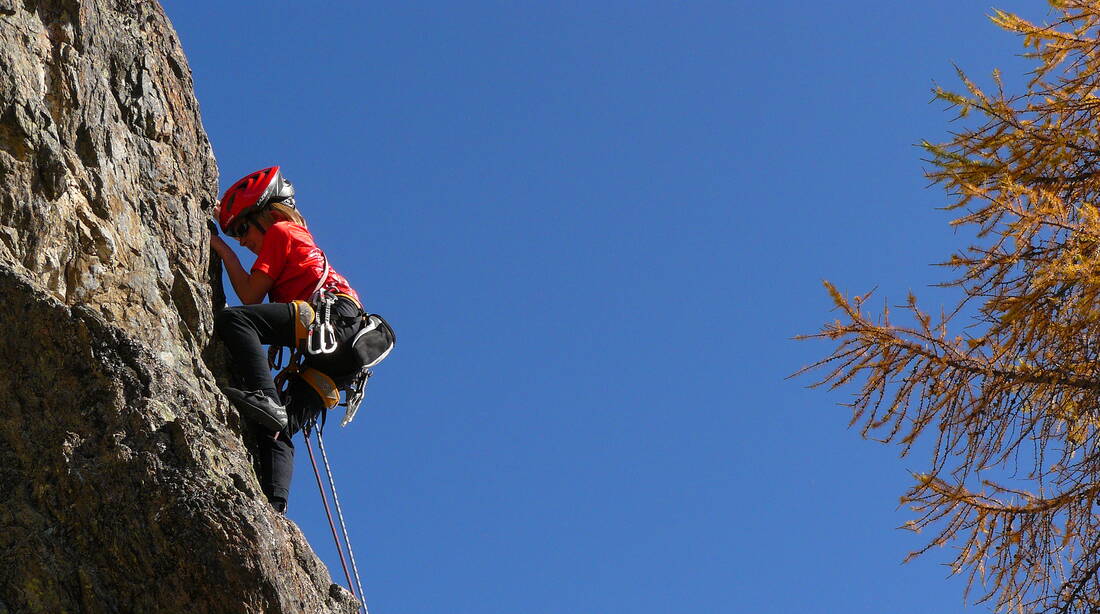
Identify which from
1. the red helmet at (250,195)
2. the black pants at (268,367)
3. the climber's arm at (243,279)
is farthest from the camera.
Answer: the red helmet at (250,195)

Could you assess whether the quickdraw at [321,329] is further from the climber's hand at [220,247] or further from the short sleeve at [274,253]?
the climber's hand at [220,247]

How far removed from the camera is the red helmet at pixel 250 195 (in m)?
6.32

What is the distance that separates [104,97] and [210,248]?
89cm

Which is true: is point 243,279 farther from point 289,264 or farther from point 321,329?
point 321,329

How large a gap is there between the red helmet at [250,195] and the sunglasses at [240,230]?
36 mm

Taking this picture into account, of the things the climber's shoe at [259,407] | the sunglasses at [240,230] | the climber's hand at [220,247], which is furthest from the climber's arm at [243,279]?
the climber's shoe at [259,407]

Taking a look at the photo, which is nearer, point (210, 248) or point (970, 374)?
point (210, 248)

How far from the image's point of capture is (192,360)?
5148 mm

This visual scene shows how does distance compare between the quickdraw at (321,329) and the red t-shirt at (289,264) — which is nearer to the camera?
the quickdraw at (321,329)

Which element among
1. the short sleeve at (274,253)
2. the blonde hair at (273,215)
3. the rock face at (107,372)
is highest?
the blonde hair at (273,215)

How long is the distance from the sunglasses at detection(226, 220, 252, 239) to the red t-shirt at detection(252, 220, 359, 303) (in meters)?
0.29

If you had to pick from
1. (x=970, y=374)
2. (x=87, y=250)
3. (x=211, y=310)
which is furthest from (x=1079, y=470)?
(x=87, y=250)

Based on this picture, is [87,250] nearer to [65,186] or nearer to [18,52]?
[65,186]

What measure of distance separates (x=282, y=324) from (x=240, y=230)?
38.1 inches
